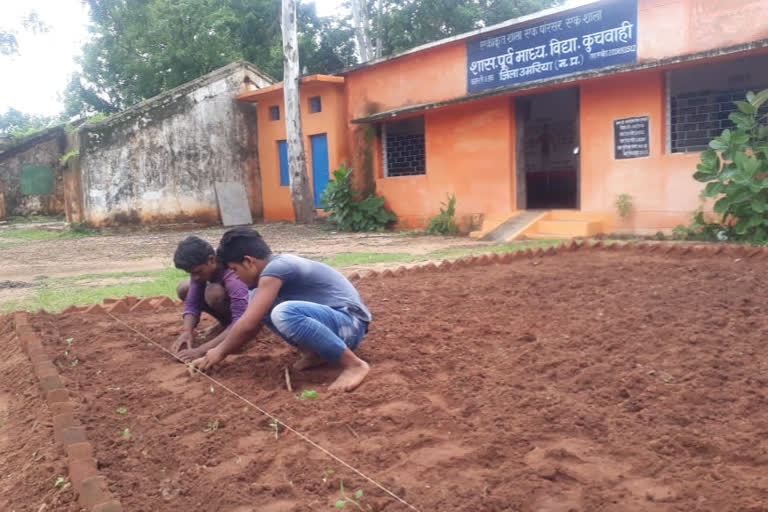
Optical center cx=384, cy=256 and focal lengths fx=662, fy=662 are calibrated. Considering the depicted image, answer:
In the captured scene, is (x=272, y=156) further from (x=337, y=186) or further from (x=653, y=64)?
(x=653, y=64)

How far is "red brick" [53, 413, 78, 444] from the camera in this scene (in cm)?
277

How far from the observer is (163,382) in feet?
12.1

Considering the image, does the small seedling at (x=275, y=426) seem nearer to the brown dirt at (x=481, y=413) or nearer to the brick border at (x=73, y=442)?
the brown dirt at (x=481, y=413)

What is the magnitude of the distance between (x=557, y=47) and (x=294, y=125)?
6.98 meters

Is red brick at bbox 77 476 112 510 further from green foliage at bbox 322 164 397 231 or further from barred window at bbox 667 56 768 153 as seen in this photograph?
green foliage at bbox 322 164 397 231

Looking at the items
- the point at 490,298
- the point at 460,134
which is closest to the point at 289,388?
the point at 490,298

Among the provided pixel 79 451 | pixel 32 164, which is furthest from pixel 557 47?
pixel 32 164

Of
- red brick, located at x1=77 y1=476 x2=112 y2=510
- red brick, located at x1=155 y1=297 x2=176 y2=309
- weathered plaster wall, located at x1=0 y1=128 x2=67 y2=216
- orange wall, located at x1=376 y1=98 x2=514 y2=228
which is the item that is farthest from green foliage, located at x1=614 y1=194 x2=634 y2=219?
weathered plaster wall, located at x1=0 y1=128 x2=67 y2=216

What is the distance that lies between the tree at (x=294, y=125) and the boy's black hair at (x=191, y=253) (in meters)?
12.0

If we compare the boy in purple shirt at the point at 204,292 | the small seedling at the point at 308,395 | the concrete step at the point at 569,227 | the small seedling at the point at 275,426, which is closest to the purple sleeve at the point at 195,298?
the boy in purple shirt at the point at 204,292

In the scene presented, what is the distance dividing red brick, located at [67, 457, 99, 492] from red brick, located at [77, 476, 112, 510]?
4cm

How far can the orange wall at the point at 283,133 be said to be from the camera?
1576cm

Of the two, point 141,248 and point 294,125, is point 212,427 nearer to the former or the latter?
point 141,248

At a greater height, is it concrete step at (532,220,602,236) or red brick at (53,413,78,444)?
concrete step at (532,220,602,236)
